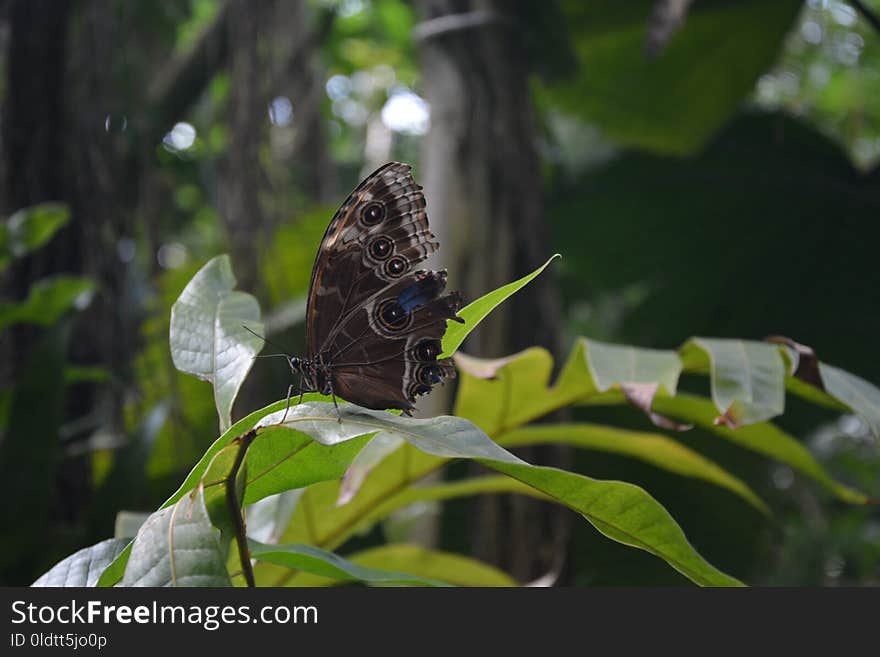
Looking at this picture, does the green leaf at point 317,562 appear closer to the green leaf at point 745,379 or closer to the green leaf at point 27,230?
the green leaf at point 745,379

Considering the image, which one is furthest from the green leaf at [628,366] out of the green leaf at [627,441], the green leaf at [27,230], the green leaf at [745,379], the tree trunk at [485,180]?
the green leaf at [27,230]

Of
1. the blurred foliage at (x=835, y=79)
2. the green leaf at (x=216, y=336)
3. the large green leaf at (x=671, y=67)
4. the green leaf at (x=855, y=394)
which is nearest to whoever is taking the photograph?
the green leaf at (x=216, y=336)

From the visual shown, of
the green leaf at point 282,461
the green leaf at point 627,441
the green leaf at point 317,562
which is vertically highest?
the green leaf at point 282,461

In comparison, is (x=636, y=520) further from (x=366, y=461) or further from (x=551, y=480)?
(x=366, y=461)

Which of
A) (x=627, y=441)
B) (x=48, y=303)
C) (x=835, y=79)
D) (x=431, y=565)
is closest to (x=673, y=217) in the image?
(x=627, y=441)

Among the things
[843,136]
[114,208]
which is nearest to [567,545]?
[114,208]

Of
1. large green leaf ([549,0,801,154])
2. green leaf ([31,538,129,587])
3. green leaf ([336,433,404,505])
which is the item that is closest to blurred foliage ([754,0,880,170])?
large green leaf ([549,0,801,154])

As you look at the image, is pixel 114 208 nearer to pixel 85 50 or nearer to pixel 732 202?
pixel 85 50
